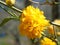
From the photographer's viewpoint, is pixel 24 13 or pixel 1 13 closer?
pixel 24 13

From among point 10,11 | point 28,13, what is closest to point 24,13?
point 28,13

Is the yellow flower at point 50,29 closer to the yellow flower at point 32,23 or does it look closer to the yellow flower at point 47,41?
the yellow flower at point 47,41

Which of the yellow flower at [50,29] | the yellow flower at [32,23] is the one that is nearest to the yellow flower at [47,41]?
the yellow flower at [50,29]

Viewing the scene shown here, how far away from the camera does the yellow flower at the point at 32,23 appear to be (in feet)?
2.26

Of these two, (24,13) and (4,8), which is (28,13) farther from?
(4,8)

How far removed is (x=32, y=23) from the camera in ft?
2.37

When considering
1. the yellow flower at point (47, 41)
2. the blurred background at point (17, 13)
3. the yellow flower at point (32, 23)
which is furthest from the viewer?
the blurred background at point (17, 13)

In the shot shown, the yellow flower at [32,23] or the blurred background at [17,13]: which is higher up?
the yellow flower at [32,23]

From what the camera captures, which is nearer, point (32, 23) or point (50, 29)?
point (32, 23)

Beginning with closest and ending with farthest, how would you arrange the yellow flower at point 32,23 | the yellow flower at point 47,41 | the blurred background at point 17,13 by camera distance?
the yellow flower at point 32,23 < the yellow flower at point 47,41 < the blurred background at point 17,13

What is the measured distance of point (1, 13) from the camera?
88 centimetres

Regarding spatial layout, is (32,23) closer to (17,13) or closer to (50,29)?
(17,13)

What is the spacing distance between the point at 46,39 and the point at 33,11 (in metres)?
0.18

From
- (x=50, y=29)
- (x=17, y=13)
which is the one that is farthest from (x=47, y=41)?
(x=17, y=13)
